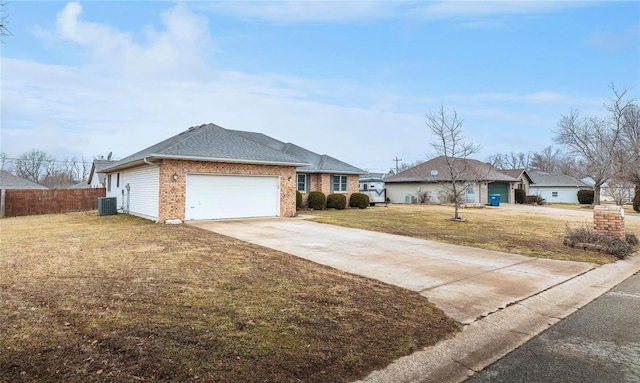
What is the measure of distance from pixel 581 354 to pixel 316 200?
18.9 m

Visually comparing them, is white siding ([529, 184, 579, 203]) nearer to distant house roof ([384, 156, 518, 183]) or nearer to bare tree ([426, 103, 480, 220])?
distant house roof ([384, 156, 518, 183])

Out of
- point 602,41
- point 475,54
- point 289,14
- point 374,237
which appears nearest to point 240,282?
point 374,237

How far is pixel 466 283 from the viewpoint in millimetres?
5855

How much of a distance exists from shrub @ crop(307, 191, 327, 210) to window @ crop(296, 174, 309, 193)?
1191mm

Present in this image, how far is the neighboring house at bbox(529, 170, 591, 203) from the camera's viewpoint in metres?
45.1

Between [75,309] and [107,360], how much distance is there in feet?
5.10

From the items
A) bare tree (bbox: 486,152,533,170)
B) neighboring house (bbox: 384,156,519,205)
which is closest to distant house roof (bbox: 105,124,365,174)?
neighboring house (bbox: 384,156,519,205)

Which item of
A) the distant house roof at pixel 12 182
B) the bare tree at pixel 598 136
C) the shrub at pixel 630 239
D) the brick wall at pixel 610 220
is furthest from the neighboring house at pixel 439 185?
the distant house roof at pixel 12 182

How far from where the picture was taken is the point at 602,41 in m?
15.7

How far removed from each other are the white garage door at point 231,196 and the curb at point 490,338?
39.6ft

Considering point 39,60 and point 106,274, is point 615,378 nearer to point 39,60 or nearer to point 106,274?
point 106,274

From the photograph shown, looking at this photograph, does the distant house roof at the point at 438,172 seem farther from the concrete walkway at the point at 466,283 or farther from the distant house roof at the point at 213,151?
the concrete walkway at the point at 466,283

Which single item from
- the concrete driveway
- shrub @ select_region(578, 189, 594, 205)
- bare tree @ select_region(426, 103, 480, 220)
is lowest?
the concrete driveway

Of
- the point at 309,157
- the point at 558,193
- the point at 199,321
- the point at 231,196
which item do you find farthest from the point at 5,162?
the point at 558,193
